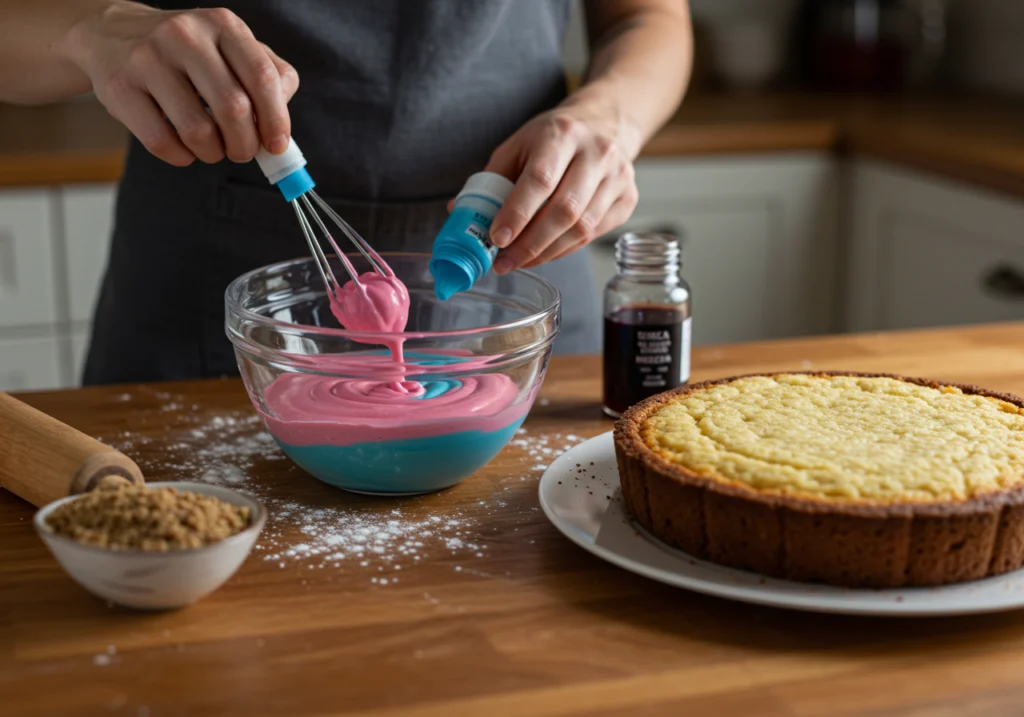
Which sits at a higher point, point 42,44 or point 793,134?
point 42,44

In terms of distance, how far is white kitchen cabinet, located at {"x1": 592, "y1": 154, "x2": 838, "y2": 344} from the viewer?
2.58m

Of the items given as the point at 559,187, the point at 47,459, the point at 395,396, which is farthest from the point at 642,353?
the point at 47,459

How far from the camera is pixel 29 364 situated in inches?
90.3

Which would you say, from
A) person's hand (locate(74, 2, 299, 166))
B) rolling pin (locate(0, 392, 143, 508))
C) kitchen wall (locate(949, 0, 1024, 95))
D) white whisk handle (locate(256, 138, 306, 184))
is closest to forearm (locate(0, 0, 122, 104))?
person's hand (locate(74, 2, 299, 166))

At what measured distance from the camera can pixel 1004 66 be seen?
3.09 m

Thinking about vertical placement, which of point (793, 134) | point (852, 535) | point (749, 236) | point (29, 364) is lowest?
point (29, 364)

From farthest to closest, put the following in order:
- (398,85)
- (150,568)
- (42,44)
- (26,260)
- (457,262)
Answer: (26,260) → (398,85) → (42,44) → (457,262) → (150,568)

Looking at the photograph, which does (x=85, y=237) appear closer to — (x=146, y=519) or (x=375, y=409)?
(x=375, y=409)

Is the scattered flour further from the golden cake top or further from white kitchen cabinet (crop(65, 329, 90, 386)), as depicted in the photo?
white kitchen cabinet (crop(65, 329, 90, 386))

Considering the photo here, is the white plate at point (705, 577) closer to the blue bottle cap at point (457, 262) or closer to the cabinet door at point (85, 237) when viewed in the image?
the blue bottle cap at point (457, 262)

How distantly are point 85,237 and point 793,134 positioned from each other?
1512 mm

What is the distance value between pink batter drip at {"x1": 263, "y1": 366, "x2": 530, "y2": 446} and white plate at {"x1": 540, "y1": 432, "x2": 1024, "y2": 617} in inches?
3.0

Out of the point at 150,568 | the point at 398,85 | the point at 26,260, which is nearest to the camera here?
the point at 150,568

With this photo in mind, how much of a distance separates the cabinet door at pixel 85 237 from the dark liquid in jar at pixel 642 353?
4.73 feet
